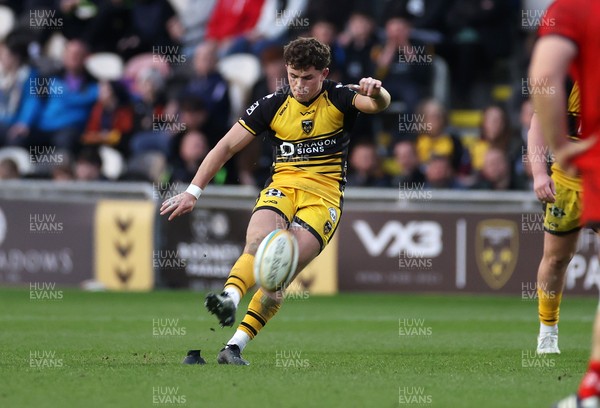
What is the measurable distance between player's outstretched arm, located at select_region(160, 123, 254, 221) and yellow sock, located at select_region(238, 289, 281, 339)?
0.83m

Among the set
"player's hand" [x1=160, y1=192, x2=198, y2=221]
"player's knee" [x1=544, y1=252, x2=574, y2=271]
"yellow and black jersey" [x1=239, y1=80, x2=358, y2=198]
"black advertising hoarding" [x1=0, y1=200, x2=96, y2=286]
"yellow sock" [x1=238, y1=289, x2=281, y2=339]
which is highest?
"yellow and black jersey" [x1=239, y1=80, x2=358, y2=198]

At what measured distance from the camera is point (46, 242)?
1752 centimetres

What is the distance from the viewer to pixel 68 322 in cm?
1220

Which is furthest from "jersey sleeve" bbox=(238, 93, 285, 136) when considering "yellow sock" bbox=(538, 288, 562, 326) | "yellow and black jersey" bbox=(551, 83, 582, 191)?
"yellow sock" bbox=(538, 288, 562, 326)

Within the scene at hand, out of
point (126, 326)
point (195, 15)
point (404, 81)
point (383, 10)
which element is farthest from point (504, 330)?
point (195, 15)

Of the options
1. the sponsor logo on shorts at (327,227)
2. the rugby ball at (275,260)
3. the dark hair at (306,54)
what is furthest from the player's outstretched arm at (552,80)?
the sponsor logo on shorts at (327,227)

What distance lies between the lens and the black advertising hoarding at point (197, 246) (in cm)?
1681

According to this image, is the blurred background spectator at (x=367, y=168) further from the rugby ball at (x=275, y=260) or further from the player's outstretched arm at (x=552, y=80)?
the player's outstretched arm at (x=552, y=80)

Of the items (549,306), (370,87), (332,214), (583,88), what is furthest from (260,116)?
(583,88)

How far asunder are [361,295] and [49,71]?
7885 millimetres

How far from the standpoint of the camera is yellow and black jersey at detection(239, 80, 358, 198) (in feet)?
28.7

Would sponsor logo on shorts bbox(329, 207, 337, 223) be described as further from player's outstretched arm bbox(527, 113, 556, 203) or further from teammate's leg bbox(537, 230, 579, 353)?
teammate's leg bbox(537, 230, 579, 353)

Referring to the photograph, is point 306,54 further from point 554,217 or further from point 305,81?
point 554,217

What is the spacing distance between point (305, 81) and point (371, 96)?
673 millimetres
